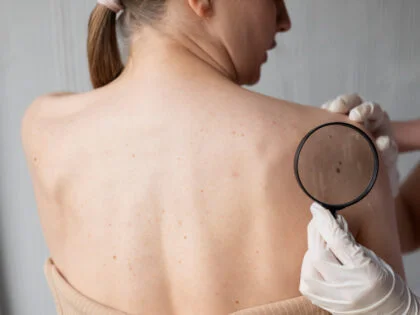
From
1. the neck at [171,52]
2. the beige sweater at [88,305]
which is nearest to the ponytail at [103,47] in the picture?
the neck at [171,52]

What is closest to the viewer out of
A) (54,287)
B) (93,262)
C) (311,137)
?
(311,137)

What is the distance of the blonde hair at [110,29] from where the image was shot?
804mm

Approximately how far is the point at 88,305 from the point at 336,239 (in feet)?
1.32

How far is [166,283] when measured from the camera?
0.76 metres

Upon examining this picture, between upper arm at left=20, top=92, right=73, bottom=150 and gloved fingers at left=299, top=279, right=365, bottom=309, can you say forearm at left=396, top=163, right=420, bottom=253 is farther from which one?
upper arm at left=20, top=92, right=73, bottom=150

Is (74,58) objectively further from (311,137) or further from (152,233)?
(311,137)

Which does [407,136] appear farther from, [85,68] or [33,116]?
[85,68]

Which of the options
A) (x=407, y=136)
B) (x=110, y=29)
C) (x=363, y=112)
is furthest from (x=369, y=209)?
(x=110, y=29)

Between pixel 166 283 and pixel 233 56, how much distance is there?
0.38 m

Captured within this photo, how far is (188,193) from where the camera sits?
0.71m

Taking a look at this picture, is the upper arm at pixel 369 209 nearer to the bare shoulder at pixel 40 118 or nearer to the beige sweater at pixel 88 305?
the beige sweater at pixel 88 305

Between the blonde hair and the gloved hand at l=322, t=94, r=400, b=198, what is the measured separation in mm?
302

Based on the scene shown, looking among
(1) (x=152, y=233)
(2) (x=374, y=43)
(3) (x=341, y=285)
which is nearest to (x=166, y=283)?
(1) (x=152, y=233)

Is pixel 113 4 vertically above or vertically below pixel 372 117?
above
